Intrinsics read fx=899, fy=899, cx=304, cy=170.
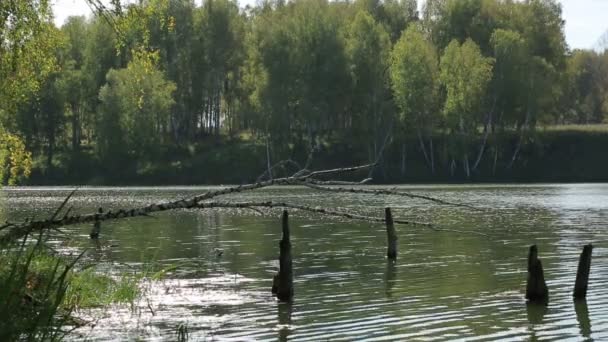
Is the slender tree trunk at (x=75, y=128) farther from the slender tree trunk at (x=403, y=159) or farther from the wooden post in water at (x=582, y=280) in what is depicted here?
the wooden post in water at (x=582, y=280)

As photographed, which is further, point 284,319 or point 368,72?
point 368,72

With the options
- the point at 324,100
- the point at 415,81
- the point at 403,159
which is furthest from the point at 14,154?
the point at 324,100

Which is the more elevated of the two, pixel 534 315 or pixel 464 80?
pixel 464 80

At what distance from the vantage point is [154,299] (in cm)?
2289

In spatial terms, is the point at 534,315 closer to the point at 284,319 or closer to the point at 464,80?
the point at 284,319

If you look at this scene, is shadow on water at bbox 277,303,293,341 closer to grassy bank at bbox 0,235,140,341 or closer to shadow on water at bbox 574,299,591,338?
grassy bank at bbox 0,235,140,341

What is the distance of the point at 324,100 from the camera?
114 m

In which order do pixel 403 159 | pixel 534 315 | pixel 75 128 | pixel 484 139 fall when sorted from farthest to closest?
pixel 75 128
pixel 484 139
pixel 403 159
pixel 534 315

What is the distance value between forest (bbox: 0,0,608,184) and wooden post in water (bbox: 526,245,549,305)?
86.1m

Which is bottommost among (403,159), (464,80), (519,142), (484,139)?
(403,159)

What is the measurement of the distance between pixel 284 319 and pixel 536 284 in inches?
254

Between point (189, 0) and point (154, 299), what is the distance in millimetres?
→ 105287

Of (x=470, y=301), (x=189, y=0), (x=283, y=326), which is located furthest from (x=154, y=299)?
(x=189, y=0)

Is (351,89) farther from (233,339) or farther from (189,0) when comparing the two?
(233,339)
